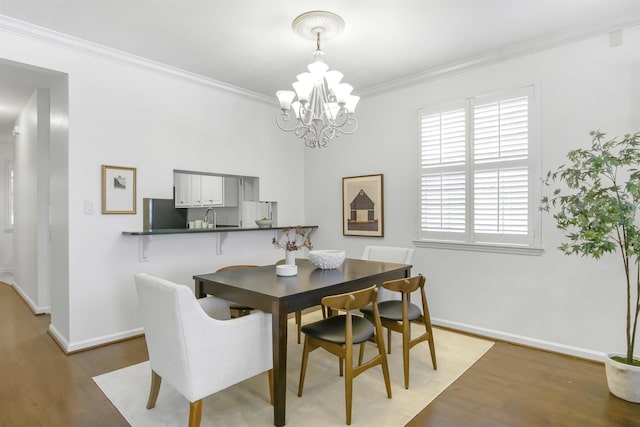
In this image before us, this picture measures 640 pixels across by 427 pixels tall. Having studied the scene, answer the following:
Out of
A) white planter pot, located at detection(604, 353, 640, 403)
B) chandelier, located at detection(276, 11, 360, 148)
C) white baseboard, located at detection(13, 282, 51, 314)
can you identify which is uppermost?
chandelier, located at detection(276, 11, 360, 148)

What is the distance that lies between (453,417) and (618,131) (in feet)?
8.35

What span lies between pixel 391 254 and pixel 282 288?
1685 millimetres

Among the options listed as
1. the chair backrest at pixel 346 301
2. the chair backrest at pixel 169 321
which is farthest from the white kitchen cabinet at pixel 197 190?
the chair backrest at pixel 346 301

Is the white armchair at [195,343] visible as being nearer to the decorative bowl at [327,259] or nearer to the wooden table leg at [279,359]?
the wooden table leg at [279,359]

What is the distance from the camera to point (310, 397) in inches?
92.4

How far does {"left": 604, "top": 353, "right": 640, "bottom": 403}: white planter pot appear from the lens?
2268 millimetres

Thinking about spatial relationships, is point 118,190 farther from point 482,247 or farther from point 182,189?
point 482,247

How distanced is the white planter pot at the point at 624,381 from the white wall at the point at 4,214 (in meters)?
9.27

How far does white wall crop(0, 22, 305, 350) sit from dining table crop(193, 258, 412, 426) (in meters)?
1.31

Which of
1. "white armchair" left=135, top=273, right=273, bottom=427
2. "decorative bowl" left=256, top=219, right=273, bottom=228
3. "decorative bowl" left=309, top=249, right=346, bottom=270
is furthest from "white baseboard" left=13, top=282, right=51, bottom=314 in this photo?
"decorative bowl" left=309, top=249, right=346, bottom=270

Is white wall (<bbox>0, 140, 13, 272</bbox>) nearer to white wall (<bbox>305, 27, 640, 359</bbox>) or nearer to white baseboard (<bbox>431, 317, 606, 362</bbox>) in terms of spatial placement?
white wall (<bbox>305, 27, 640, 359</bbox>)

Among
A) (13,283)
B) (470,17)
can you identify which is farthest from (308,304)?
(13,283)

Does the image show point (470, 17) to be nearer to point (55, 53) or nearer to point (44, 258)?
point (55, 53)

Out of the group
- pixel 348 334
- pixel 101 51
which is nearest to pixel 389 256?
pixel 348 334
